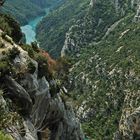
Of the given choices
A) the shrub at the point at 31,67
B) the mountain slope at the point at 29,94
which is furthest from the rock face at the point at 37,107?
the shrub at the point at 31,67

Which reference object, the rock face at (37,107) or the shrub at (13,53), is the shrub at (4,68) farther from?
the shrub at (13,53)

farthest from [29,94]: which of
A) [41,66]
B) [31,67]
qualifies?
[41,66]

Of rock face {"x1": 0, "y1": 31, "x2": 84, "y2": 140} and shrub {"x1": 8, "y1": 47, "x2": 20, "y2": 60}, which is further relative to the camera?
shrub {"x1": 8, "y1": 47, "x2": 20, "y2": 60}

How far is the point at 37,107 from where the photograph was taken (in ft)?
248

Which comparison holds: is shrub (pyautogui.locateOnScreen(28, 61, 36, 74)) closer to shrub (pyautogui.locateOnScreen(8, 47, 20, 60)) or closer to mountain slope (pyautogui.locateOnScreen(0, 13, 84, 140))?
mountain slope (pyautogui.locateOnScreen(0, 13, 84, 140))

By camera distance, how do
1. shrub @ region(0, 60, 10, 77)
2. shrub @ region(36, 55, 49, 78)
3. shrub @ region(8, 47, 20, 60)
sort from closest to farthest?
1. shrub @ region(0, 60, 10, 77)
2. shrub @ region(8, 47, 20, 60)
3. shrub @ region(36, 55, 49, 78)

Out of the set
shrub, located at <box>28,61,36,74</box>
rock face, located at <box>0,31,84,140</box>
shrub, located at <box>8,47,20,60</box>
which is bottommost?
rock face, located at <box>0,31,84,140</box>

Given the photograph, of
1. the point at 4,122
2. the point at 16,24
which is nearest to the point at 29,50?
the point at 16,24

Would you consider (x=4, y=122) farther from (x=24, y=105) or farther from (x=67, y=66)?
(x=67, y=66)

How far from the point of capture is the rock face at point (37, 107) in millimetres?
66875

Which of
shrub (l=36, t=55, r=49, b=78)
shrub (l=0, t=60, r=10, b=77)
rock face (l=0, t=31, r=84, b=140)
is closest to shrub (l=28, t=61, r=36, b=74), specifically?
rock face (l=0, t=31, r=84, b=140)

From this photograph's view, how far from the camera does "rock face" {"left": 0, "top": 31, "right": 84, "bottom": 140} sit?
66.9 meters

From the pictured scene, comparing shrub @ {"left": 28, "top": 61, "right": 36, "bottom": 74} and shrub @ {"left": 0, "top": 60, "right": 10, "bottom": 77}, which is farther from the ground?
shrub @ {"left": 0, "top": 60, "right": 10, "bottom": 77}

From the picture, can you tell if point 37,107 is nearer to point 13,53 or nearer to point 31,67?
point 31,67
